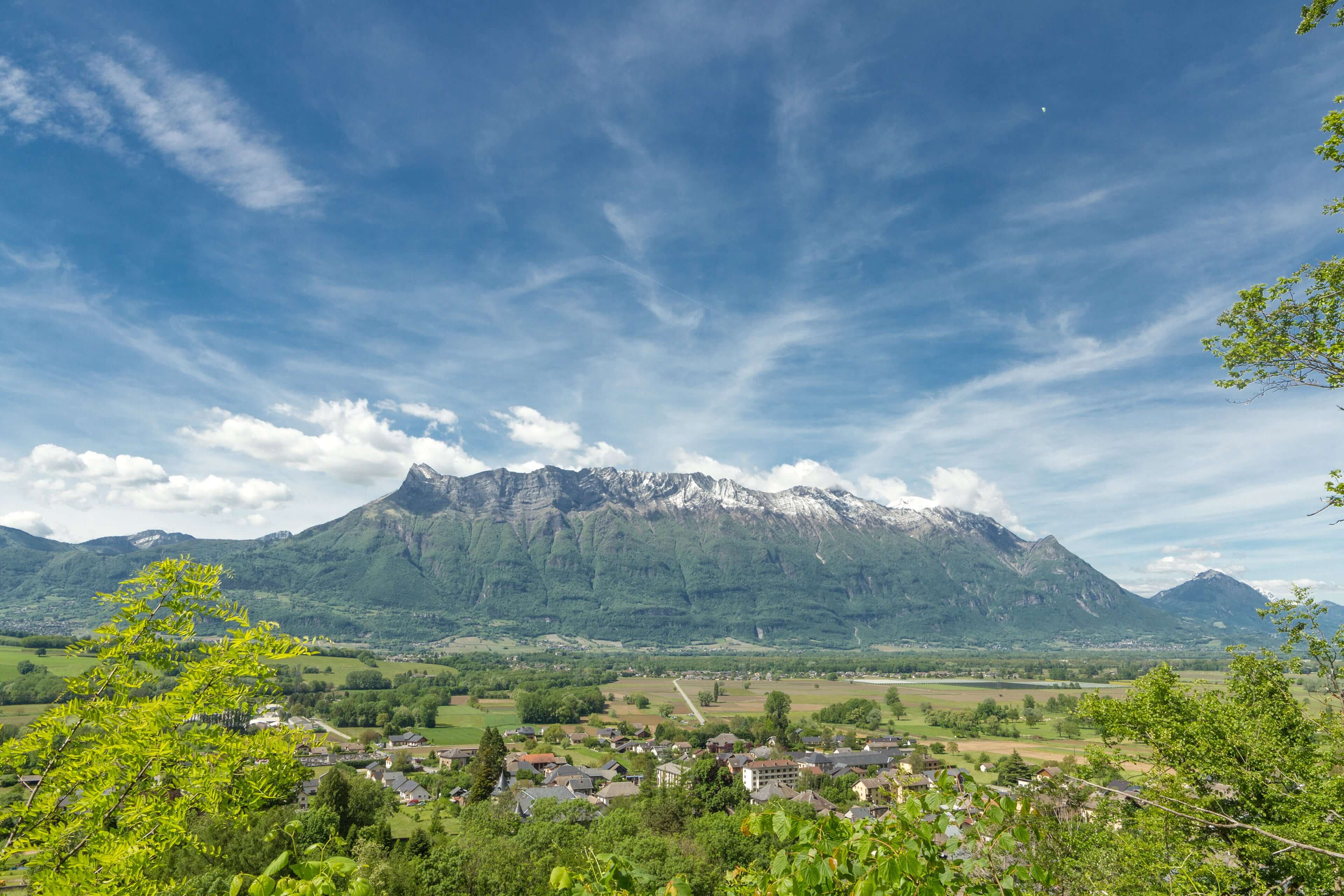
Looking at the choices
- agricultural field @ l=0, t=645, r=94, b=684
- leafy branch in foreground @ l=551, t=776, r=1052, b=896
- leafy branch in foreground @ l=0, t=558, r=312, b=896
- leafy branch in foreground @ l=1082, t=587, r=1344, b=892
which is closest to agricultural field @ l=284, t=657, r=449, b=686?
agricultural field @ l=0, t=645, r=94, b=684

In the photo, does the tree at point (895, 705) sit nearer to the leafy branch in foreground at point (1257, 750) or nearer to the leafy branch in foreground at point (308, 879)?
the leafy branch in foreground at point (1257, 750)

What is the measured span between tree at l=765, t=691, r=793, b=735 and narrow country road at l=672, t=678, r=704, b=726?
11170 millimetres

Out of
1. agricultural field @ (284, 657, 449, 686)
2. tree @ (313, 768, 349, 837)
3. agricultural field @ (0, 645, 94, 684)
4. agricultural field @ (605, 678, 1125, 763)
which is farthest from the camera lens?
agricultural field @ (284, 657, 449, 686)

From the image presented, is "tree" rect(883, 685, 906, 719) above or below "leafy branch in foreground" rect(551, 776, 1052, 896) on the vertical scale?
below

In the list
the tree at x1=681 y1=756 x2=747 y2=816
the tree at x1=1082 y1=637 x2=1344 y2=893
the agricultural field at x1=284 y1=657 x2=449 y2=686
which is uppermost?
the tree at x1=1082 y1=637 x2=1344 y2=893

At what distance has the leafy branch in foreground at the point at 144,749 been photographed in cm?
512

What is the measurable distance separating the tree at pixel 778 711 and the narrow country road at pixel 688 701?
11.2m

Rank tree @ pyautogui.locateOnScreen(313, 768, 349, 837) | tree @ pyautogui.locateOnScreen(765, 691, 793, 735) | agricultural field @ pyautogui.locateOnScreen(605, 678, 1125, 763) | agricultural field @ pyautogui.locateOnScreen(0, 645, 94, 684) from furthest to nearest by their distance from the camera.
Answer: agricultural field @ pyautogui.locateOnScreen(0, 645, 94, 684) < tree @ pyautogui.locateOnScreen(765, 691, 793, 735) < agricultural field @ pyautogui.locateOnScreen(605, 678, 1125, 763) < tree @ pyautogui.locateOnScreen(313, 768, 349, 837)

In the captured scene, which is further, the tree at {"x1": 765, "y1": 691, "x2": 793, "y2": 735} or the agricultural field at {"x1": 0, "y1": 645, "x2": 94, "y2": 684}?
the agricultural field at {"x1": 0, "y1": 645, "x2": 94, "y2": 684}

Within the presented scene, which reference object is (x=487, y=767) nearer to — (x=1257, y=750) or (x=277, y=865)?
(x=1257, y=750)

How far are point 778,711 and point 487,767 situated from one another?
58.3 metres

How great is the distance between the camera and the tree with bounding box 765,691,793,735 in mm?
93750

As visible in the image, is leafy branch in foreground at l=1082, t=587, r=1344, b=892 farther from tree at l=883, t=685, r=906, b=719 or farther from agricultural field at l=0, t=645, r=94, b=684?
agricultural field at l=0, t=645, r=94, b=684

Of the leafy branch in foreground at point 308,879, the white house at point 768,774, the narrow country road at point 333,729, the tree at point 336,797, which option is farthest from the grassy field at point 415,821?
the leafy branch in foreground at point 308,879
